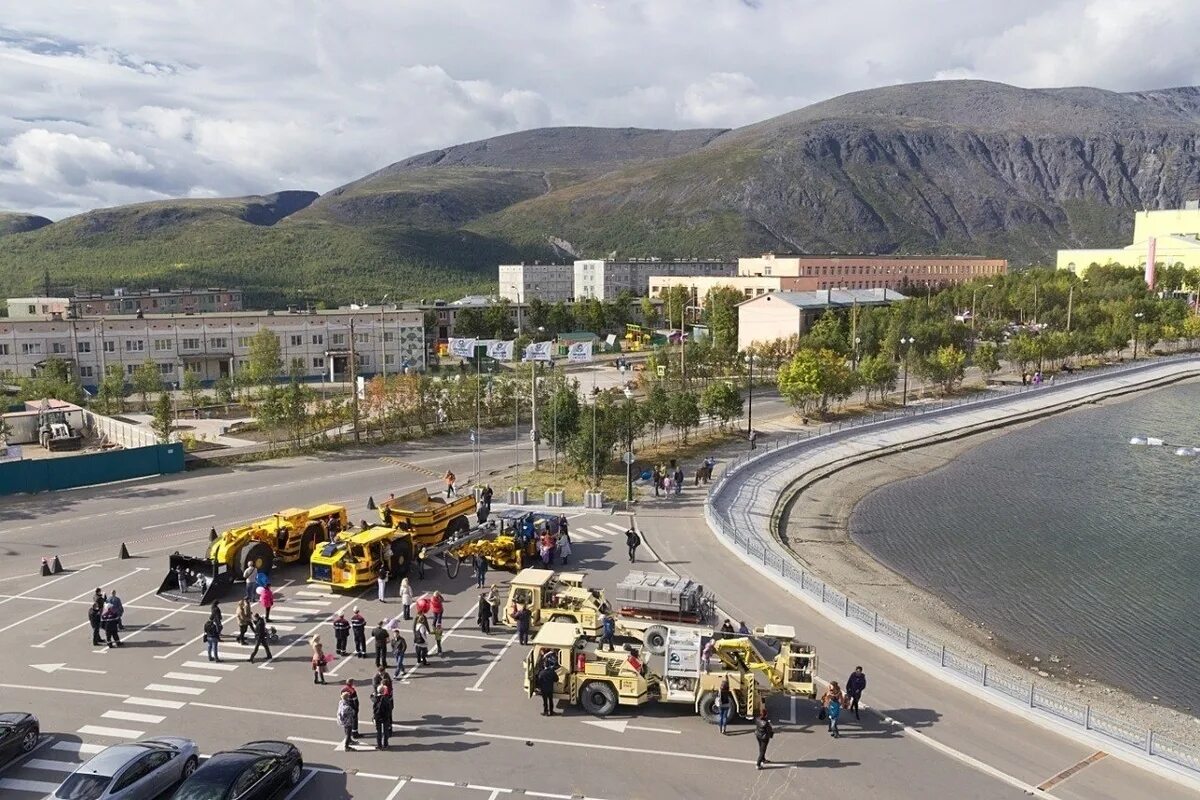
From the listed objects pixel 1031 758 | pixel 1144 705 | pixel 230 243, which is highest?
pixel 230 243

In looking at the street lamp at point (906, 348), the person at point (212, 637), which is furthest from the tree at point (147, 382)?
the street lamp at point (906, 348)

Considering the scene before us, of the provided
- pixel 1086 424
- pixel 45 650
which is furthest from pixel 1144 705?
pixel 1086 424

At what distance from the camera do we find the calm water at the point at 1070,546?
1026 inches

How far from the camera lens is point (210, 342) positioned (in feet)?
239

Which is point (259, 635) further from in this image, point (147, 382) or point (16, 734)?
point (147, 382)

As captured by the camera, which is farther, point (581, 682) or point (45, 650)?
point (45, 650)

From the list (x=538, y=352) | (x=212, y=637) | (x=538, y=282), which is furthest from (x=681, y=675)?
(x=538, y=282)

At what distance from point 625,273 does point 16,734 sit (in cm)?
13276

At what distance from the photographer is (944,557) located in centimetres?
3472

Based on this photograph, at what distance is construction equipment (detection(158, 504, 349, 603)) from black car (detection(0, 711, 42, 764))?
771 cm

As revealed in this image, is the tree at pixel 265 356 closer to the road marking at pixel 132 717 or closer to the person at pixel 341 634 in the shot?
the person at pixel 341 634

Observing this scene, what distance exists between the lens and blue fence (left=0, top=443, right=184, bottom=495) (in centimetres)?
3731

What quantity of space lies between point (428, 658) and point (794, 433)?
3714 centimetres

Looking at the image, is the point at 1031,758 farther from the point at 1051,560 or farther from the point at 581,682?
the point at 1051,560
